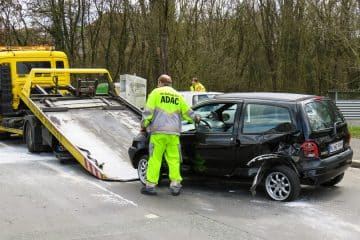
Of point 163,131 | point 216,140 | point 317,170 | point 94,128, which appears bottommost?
point 317,170

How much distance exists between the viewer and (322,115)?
7.98m

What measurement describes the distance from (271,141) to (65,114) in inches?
224

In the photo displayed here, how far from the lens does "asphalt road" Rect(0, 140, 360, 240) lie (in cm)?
627

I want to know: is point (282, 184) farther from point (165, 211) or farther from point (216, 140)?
point (165, 211)

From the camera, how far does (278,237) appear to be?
240 inches

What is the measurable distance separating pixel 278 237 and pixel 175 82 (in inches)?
842

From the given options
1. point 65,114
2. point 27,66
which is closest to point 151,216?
point 65,114

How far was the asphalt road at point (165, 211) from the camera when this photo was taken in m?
6.27

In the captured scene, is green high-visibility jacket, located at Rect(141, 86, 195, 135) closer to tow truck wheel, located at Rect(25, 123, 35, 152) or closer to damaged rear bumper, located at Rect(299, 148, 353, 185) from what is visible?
damaged rear bumper, located at Rect(299, 148, 353, 185)

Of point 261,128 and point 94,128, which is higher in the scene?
point 261,128

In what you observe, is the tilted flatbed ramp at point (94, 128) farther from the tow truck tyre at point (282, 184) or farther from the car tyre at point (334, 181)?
the car tyre at point (334, 181)

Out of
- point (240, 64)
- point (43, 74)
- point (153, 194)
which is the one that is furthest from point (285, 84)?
point (153, 194)

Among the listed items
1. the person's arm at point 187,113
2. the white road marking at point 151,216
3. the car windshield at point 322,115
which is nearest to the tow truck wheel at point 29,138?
the person's arm at point 187,113

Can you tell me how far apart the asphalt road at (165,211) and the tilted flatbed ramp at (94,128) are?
0.43m
